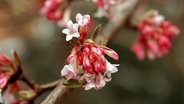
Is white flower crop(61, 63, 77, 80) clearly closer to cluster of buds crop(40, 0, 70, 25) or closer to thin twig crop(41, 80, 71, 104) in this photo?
thin twig crop(41, 80, 71, 104)

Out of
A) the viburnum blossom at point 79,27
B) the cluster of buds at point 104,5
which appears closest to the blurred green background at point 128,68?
the cluster of buds at point 104,5

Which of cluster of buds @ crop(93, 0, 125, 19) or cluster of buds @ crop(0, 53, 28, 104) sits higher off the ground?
cluster of buds @ crop(93, 0, 125, 19)

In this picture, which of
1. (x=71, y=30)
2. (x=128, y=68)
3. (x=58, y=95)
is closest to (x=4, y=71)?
(x=58, y=95)

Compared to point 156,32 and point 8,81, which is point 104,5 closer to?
point 156,32

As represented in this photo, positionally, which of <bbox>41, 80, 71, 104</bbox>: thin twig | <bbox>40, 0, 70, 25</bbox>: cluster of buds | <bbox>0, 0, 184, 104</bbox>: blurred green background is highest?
<bbox>40, 0, 70, 25</bbox>: cluster of buds

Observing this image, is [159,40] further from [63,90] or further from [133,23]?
[63,90]

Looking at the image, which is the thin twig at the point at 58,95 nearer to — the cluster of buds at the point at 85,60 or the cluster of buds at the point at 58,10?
the cluster of buds at the point at 85,60

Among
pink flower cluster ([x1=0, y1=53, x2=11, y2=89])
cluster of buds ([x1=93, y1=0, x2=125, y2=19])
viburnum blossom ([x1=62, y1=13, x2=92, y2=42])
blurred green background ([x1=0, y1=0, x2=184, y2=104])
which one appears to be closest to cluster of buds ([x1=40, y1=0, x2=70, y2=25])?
cluster of buds ([x1=93, y1=0, x2=125, y2=19])
